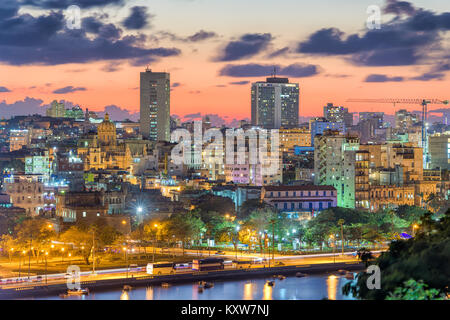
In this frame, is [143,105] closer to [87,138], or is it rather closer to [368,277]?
[87,138]

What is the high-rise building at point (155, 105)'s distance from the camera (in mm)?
132125

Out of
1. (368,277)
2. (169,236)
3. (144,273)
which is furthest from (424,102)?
(368,277)

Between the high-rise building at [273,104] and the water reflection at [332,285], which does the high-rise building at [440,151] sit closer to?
the high-rise building at [273,104]

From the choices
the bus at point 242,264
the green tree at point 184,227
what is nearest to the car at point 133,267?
the bus at point 242,264

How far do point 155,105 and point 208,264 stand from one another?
94557 millimetres

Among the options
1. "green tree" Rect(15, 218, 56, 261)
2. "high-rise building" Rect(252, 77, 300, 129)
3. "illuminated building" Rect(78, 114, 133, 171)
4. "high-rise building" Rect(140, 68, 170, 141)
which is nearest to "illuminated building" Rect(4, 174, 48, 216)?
"green tree" Rect(15, 218, 56, 261)

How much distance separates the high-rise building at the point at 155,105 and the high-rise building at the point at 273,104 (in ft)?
113

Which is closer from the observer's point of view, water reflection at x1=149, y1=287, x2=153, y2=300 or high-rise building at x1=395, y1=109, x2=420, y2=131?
water reflection at x1=149, y1=287, x2=153, y2=300

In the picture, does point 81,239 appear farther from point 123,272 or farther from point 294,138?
point 294,138

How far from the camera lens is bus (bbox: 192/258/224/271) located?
40.5 metres

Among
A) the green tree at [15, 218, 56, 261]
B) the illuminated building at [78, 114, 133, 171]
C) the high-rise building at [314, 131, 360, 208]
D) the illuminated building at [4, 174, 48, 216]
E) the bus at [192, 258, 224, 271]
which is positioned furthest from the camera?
the illuminated building at [78, 114, 133, 171]

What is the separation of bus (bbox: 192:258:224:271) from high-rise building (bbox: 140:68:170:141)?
91.3 m

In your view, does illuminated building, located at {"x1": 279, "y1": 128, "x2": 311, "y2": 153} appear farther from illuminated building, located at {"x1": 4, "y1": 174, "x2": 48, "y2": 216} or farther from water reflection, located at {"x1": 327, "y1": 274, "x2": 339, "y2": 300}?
water reflection, located at {"x1": 327, "y1": 274, "x2": 339, "y2": 300}

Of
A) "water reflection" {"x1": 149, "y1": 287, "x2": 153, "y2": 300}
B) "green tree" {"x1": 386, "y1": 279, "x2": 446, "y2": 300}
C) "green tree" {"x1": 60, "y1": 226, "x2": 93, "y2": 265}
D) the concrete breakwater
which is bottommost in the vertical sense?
"water reflection" {"x1": 149, "y1": 287, "x2": 153, "y2": 300}
